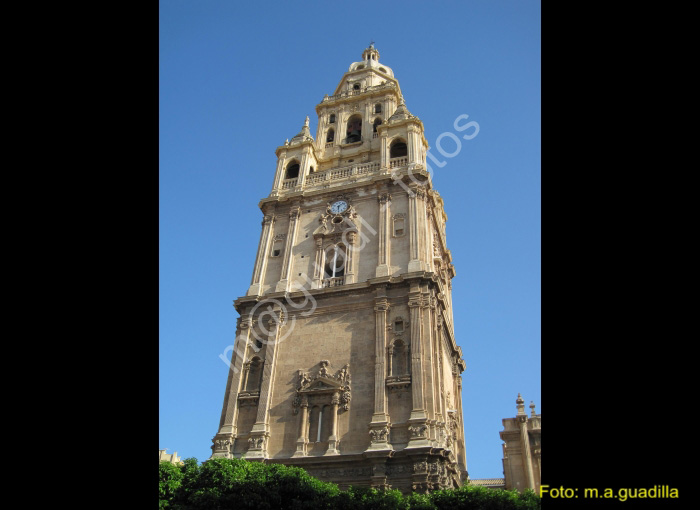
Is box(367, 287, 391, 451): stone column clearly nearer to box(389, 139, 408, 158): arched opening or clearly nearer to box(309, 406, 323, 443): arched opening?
box(309, 406, 323, 443): arched opening

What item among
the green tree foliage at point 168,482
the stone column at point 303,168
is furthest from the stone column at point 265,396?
the stone column at point 303,168

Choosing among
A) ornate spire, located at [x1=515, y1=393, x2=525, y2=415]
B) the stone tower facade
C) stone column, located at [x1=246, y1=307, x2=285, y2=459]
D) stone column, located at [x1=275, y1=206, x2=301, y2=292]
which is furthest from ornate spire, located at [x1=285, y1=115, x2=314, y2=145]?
ornate spire, located at [x1=515, y1=393, x2=525, y2=415]

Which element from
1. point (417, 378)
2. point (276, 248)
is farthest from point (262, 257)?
point (417, 378)

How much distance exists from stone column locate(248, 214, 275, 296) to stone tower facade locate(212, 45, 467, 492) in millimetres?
84

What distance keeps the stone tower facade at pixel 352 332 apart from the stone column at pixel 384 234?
7 cm

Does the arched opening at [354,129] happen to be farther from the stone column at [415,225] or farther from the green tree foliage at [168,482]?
the green tree foliage at [168,482]
